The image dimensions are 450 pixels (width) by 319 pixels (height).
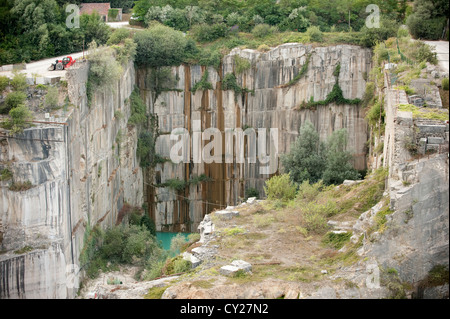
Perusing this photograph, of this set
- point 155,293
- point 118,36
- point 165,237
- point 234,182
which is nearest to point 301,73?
point 234,182

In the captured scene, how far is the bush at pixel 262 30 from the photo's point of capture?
38.0m

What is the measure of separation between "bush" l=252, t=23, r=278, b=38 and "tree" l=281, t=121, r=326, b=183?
6264 millimetres

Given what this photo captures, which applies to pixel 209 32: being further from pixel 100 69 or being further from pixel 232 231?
pixel 232 231

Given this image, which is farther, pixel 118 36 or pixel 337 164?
pixel 118 36

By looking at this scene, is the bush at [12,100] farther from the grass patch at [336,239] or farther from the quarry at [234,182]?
the grass patch at [336,239]

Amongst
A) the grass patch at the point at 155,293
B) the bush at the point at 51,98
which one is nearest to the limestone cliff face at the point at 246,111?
the bush at the point at 51,98

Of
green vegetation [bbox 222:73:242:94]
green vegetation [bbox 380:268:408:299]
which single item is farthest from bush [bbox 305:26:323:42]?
green vegetation [bbox 380:268:408:299]

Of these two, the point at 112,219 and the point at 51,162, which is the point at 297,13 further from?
the point at 51,162

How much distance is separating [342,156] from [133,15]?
608 inches

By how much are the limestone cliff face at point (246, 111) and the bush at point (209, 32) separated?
2159 millimetres

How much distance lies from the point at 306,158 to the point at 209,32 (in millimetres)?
9578

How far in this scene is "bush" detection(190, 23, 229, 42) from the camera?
38.1m

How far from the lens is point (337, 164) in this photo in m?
32.8

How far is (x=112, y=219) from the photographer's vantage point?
29922mm
